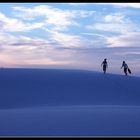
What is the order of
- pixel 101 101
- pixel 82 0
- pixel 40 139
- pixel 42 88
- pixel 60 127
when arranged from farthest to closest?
pixel 42 88 < pixel 101 101 < pixel 60 127 < pixel 82 0 < pixel 40 139

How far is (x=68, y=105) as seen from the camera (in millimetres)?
12938

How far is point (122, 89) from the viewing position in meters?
16.7

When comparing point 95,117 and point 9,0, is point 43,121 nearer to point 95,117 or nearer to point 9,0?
point 95,117

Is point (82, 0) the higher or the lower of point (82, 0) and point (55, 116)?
the higher

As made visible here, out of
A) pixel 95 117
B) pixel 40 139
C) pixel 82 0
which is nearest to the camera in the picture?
pixel 40 139

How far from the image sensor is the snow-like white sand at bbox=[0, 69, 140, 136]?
23.9 feet

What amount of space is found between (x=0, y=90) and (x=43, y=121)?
26.5 ft

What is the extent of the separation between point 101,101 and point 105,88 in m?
2.63

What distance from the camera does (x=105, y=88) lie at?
1669cm

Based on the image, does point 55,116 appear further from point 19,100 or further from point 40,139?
point 40,139

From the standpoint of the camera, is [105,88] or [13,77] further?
[13,77]

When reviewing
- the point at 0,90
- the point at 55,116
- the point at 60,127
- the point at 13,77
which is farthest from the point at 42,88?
the point at 60,127

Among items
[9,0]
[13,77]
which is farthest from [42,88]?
[9,0]

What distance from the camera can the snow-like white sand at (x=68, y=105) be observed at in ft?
23.9
